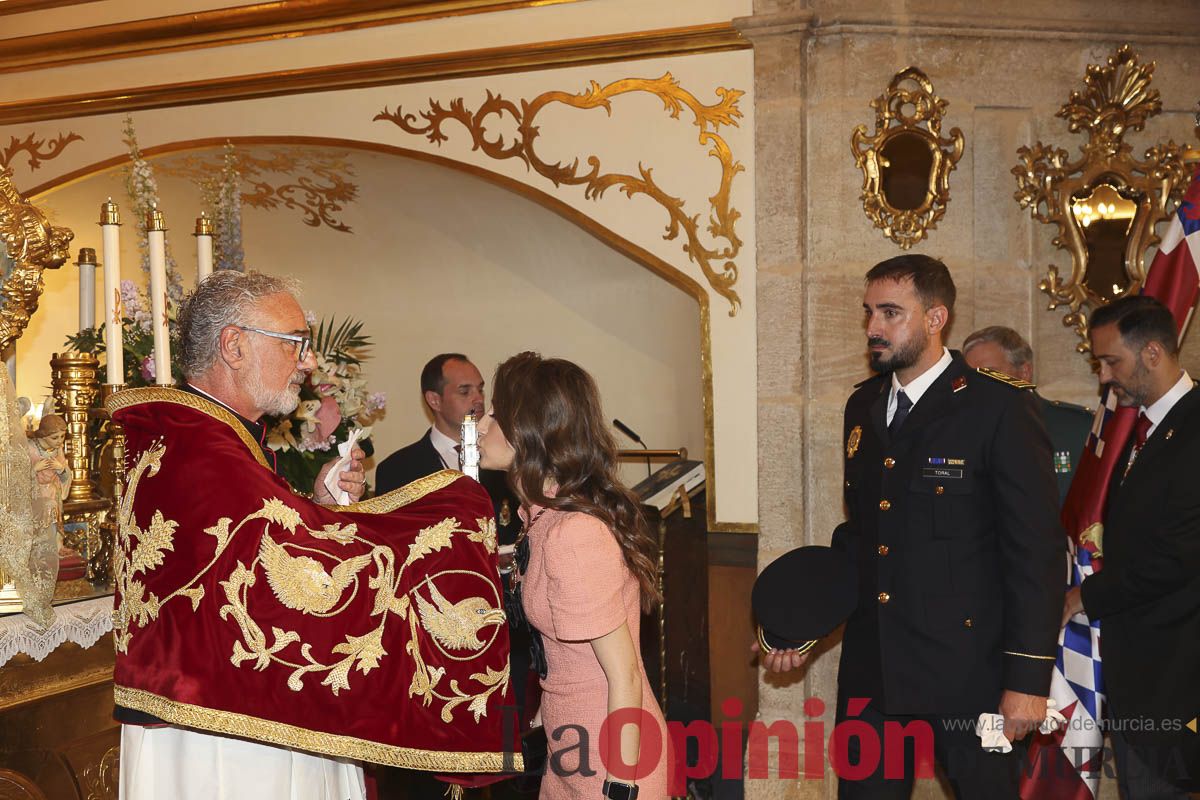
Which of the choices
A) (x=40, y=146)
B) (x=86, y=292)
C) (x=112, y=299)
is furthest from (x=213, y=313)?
(x=40, y=146)

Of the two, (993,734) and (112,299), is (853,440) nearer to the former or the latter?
(993,734)

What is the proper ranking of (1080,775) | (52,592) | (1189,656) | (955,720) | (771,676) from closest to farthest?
1. (52,592)
2. (955,720)
3. (1189,656)
4. (1080,775)
5. (771,676)

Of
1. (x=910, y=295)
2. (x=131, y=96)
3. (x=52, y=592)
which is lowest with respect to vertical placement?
(x=52, y=592)

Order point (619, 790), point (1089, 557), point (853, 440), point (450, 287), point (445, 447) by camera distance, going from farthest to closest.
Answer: point (450, 287)
point (445, 447)
point (1089, 557)
point (853, 440)
point (619, 790)

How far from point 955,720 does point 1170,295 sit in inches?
78.0

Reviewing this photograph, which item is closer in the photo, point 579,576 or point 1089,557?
point 579,576

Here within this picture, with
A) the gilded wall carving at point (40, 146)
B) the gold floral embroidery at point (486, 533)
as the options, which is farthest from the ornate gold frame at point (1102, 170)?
the gilded wall carving at point (40, 146)

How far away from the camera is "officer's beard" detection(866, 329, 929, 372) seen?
2.97 m

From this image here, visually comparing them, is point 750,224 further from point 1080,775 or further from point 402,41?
point 1080,775

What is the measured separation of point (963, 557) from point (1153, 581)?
2.45 feet

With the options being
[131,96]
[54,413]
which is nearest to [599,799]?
[54,413]

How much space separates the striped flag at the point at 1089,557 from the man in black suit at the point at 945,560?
1.01 meters

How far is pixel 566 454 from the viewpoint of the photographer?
2.21 m

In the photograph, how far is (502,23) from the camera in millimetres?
4828
